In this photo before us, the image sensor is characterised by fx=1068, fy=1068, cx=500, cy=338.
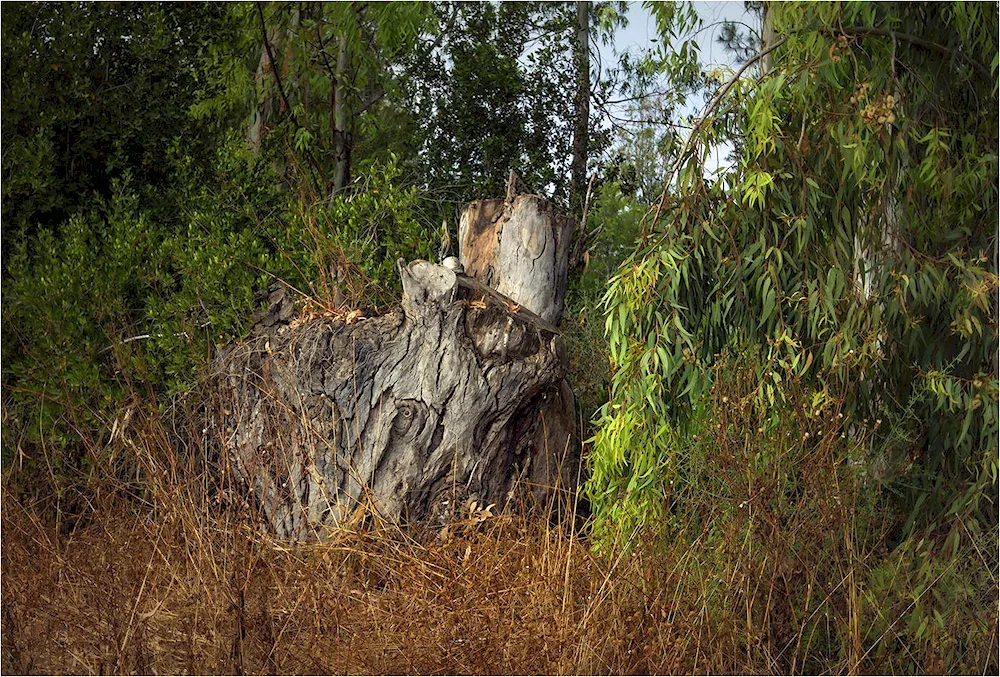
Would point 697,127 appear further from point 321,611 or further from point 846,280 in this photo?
point 321,611

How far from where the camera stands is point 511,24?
26.4 ft

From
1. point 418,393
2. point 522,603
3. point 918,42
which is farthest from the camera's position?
point 418,393

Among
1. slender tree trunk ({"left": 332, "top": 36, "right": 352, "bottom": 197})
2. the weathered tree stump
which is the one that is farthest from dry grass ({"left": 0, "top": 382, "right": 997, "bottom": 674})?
slender tree trunk ({"left": 332, "top": 36, "right": 352, "bottom": 197})

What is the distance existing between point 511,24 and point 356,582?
→ 5687 millimetres

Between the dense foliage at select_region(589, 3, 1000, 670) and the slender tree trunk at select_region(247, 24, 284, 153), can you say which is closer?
the dense foliage at select_region(589, 3, 1000, 670)

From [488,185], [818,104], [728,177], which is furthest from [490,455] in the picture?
[488,185]

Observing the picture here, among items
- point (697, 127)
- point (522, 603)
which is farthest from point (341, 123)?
point (522, 603)

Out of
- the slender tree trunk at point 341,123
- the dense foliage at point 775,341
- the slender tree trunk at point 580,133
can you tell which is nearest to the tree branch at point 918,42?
the dense foliage at point 775,341

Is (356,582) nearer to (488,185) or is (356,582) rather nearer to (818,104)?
(818,104)

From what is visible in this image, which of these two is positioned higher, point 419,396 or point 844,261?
point 844,261

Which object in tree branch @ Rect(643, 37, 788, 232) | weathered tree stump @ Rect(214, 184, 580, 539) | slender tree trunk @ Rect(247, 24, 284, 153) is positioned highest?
slender tree trunk @ Rect(247, 24, 284, 153)

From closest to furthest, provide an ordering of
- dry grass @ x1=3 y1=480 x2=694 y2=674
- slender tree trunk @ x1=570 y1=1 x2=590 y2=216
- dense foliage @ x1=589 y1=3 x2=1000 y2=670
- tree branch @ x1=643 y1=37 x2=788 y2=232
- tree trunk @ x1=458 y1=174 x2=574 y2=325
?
dry grass @ x1=3 y1=480 x2=694 y2=674 → dense foliage @ x1=589 y1=3 x2=1000 y2=670 → tree branch @ x1=643 y1=37 x2=788 y2=232 → tree trunk @ x1=458 y1=174 x2=574 y2=325 → slender tree trunk @ x1=570 y1=1 x2=590 y2=216

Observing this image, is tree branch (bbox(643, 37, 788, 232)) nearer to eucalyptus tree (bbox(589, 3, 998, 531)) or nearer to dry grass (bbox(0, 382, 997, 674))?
eucalyptus tree (bbox(589, 3, 998, 531))

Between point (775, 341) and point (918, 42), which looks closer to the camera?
point (775, 341)
